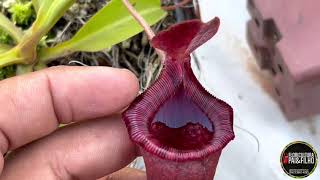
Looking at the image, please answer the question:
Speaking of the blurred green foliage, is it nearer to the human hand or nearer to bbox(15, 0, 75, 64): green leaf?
bbox(15, 0, 75, 64): green leaf

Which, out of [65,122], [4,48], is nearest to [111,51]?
[4,48]

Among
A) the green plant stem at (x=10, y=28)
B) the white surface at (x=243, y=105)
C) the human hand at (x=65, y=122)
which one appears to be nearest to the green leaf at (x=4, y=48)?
the green plant stem at (x=10, y=28)

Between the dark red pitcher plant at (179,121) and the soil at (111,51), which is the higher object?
the dark red pitcher plant at (179,121)

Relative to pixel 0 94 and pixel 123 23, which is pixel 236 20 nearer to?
pixel 123 23

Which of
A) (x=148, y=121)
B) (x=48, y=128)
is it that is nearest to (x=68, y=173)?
(x=48, y=128)

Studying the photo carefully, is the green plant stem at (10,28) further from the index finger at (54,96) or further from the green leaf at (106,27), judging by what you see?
the index finger at (54,96)

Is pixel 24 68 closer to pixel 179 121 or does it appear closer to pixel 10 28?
pixel 10 28
